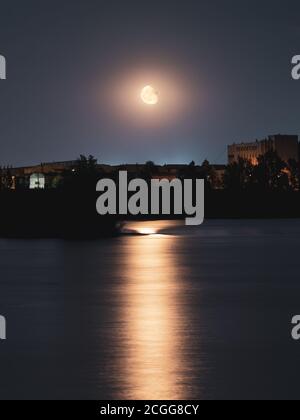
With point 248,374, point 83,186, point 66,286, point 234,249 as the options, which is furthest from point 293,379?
point 83,186

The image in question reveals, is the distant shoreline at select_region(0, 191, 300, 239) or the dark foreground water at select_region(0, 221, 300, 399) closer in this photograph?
the dark foreground water at select_region(0, 221, 300, 399)

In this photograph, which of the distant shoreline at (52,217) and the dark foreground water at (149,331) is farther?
the distant shoreline at (52,217)

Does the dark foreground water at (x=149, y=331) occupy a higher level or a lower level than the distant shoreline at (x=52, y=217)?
lower

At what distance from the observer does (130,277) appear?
28.2m

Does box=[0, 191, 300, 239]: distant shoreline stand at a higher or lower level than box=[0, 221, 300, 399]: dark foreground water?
higher

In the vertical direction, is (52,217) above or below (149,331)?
above

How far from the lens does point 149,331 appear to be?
1669 cm

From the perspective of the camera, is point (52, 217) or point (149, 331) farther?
point (52, 217)

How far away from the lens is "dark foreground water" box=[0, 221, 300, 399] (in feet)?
40.0

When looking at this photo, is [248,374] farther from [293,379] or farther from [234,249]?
[234,249]

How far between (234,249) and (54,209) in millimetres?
24090

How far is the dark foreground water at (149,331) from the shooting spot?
1220 centimetres
